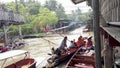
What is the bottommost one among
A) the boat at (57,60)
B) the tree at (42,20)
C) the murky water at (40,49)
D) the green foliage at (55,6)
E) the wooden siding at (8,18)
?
the murky water at (40,49)

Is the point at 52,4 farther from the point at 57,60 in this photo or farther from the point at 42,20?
the point at 57,60

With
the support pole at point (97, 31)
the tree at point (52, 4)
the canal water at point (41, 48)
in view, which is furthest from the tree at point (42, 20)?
the support pole at point (97, 31)

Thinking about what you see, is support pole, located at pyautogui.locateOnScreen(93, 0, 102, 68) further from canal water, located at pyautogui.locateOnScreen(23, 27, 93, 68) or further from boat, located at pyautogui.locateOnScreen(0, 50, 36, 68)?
canal water, located at pyautogui.locateOnScreen(23, 27, 93, 68)

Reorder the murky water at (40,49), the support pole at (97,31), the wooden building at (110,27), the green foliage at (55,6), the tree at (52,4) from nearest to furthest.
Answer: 1. the wooden building at (110,27)
2. the support pole at (97,31)
3. the murky water at (40,49)
4. the green foliage at (55,6)
5. the tree at (52,4)

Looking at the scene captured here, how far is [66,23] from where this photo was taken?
198 ft

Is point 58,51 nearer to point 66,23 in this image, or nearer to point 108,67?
point 108,67

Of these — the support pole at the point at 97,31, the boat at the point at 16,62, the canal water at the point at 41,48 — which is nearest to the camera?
the support pole at the point at 97,31

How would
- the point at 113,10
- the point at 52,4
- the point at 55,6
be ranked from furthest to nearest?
the point at 55,6 < the point at 52,4 < the point at 113,10

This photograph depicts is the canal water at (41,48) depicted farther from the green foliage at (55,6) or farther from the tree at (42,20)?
the green foliage at (55,6)

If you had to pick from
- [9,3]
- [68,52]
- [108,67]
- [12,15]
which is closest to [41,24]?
[9,3]

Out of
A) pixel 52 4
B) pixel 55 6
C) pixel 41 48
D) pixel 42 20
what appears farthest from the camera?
pixel 55 6

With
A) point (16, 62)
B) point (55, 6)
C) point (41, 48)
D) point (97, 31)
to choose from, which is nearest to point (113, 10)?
point (97, 31)

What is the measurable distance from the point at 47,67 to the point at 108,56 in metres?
7.50

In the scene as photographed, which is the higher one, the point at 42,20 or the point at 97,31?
the point at 97,31
